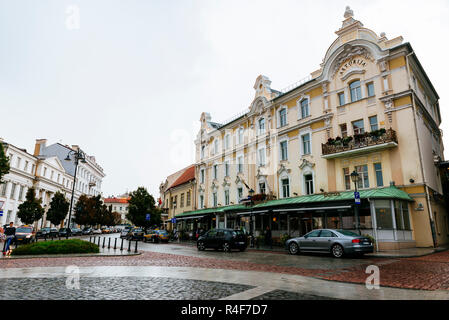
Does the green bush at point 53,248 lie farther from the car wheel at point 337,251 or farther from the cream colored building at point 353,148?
the cream colored building at point 353,148

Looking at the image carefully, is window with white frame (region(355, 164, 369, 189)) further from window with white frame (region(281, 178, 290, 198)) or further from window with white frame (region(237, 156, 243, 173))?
window with white frame (region(237, 156, 243, 173))

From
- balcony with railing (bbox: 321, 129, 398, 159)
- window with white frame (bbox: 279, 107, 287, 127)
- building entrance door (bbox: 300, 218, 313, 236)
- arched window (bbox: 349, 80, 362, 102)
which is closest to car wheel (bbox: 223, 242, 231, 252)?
building entrance door (bbox: 300, 218, 313, 236)

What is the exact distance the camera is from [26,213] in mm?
37406

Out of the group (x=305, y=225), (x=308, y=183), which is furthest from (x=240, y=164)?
(x=305, y=225)

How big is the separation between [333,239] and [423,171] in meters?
8.66

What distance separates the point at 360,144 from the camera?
68.6 ft

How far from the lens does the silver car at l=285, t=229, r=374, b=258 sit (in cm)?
1461

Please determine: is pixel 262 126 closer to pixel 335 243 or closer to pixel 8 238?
pixel 335 243

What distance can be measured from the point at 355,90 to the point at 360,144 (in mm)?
4980

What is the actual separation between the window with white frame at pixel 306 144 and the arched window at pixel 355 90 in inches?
195

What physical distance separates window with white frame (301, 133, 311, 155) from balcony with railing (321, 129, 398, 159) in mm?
2636

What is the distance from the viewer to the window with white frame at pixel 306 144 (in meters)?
26.0
